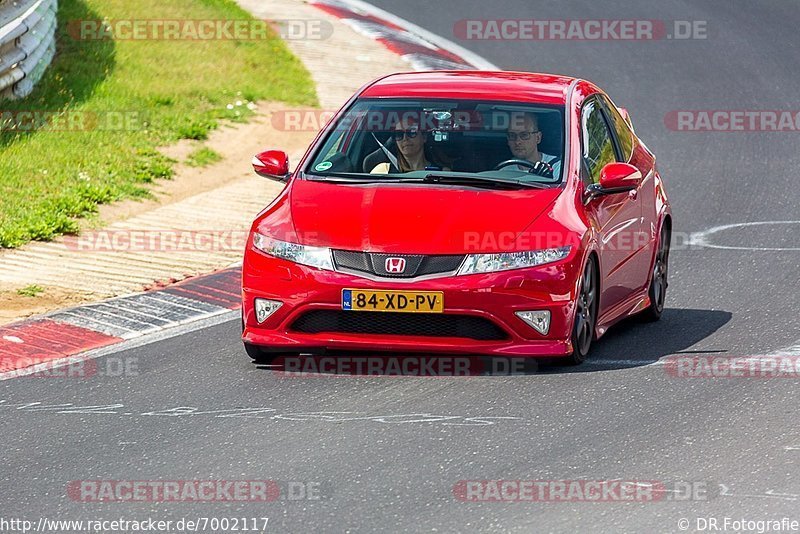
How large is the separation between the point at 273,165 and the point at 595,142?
204cm

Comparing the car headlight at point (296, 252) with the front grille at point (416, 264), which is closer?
the front grille at point (416, 264)

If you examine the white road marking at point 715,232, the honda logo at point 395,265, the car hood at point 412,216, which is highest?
the car hood at point 412,216

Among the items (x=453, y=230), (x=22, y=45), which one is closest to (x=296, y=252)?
(x=453, y=230)

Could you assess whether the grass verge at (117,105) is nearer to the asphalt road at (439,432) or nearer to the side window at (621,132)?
the asphalt road at (439,432)

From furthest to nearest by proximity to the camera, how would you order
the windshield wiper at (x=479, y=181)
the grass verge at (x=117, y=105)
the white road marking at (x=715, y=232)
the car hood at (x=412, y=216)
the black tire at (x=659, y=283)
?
the grass verge at (x=117, y=105)
the white road marking at (x=715, y=232)
the black tire at (x=659, y=283)
the windshield wiper at (x=479, y=181)
the car hood at (x=412, y=216)

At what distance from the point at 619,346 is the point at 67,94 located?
32.0ft

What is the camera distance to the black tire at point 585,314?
28.6ft

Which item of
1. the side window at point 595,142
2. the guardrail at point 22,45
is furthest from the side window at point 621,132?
the guardrail at point 22,45

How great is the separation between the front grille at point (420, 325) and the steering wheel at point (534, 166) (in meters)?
1.22

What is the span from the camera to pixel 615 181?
920 cm

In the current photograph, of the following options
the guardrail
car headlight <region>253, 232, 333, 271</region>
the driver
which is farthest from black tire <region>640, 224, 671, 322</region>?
the guardrail

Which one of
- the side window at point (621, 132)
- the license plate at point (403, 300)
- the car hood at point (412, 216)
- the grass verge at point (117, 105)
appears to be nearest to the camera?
the license plate at point (403, 300)

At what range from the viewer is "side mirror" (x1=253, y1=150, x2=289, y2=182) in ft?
31.5

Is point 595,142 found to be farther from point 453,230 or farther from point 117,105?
point 117,105
